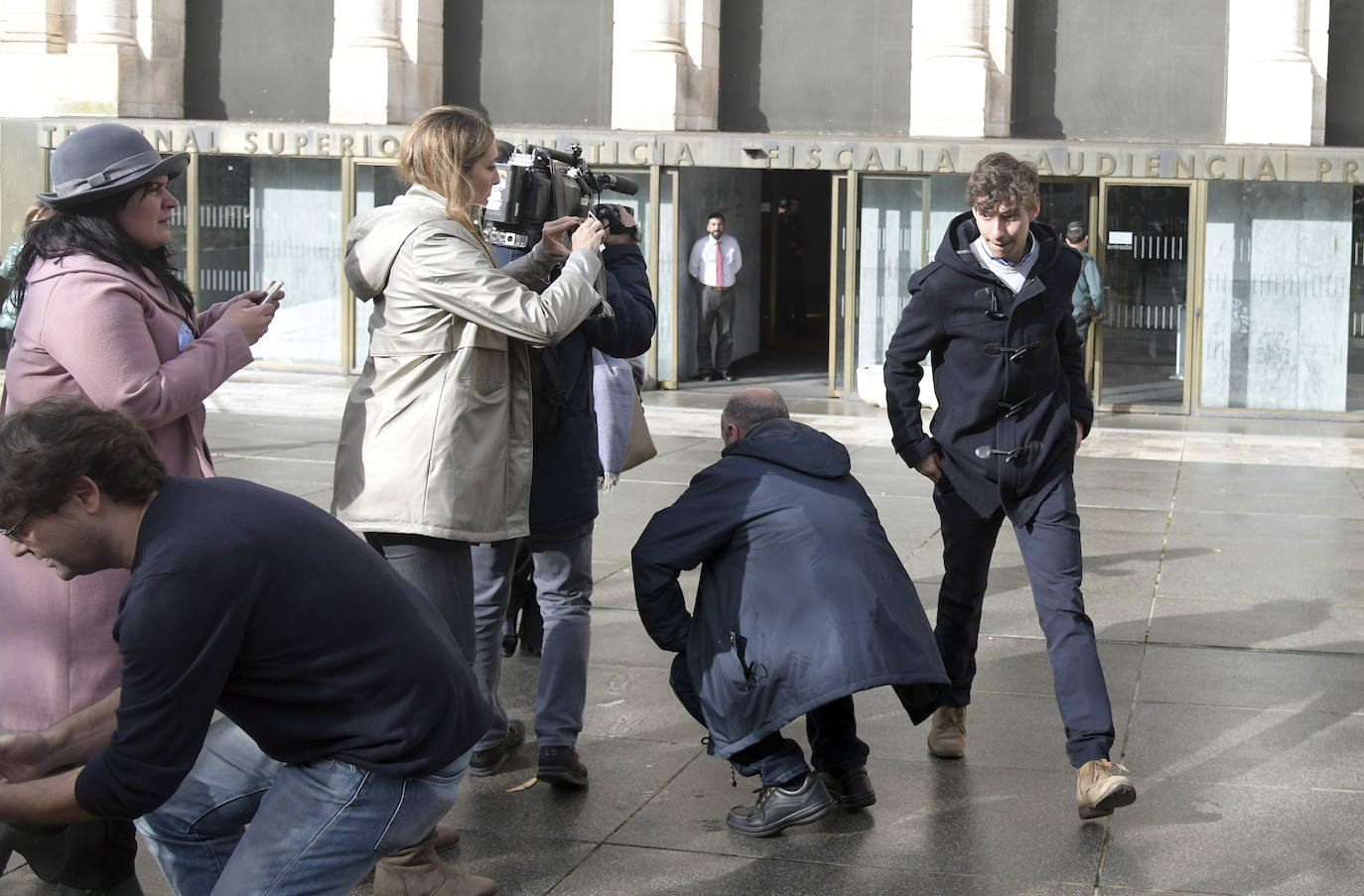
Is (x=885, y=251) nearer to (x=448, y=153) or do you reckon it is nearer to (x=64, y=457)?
(x=448, y=153)

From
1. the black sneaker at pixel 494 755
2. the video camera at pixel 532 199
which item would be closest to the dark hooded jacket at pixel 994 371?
the video camera at pixel 532 199

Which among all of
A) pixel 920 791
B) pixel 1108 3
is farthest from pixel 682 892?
pixel 1108 3

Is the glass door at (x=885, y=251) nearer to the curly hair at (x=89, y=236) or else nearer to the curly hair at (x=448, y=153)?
the curly hair at (x=448, y=153)

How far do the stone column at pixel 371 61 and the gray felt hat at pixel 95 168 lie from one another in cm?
1499

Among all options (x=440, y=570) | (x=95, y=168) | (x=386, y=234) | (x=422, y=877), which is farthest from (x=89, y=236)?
(x=422, y=877)

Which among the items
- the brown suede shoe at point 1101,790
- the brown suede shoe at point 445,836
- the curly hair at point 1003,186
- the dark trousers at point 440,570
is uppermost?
the curly hair at point 1003,186

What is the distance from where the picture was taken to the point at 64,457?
9.29 feet

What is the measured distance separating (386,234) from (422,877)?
1.66m

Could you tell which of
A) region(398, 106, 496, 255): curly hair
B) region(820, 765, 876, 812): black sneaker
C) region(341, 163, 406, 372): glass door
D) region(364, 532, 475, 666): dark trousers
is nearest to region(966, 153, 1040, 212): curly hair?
region(398, 106, 496, 255): curly hair

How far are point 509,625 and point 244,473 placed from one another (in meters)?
5.15

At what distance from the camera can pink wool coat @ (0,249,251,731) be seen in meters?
3.68

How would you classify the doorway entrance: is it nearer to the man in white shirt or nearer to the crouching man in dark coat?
the man in white shirt

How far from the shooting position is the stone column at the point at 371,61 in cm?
1852

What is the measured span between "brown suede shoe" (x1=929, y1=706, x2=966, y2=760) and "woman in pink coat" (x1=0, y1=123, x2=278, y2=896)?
2.54 metres
